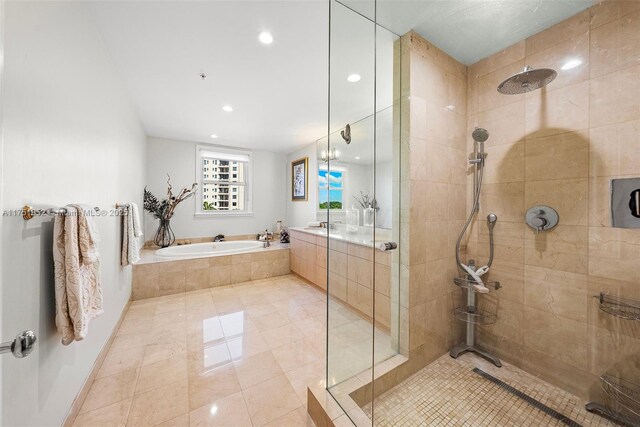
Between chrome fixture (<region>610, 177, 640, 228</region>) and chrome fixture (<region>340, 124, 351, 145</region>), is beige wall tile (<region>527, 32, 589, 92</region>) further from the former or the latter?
chrome fixture (<region>340, 124, 351, 145</region>)

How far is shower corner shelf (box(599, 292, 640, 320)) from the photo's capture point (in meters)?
1.23

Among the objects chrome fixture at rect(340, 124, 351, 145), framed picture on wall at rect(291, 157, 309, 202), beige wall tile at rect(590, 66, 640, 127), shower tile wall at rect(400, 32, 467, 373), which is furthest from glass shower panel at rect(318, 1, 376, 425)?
framed picture on wall at rect(291, 157, 309, 202)

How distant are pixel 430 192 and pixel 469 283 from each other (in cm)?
75

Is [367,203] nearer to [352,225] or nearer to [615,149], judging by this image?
[352,225]

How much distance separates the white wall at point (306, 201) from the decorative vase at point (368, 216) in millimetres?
2296

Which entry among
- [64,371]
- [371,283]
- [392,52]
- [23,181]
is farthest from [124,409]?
[392,52]

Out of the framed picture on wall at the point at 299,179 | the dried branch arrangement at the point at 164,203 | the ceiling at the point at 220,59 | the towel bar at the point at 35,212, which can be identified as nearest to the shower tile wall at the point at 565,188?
the ceiling at the point at 220,59

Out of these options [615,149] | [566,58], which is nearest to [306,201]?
[566,58]

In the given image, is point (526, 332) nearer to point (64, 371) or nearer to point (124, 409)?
point (124, 409)

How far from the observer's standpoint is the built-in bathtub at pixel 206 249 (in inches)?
136

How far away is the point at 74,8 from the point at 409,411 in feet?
9.75

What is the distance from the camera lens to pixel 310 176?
4367 mm

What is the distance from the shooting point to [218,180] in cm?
461

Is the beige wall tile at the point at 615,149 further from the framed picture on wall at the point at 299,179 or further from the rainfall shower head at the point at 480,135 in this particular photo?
the framed picture on wall at the point at 299,179
